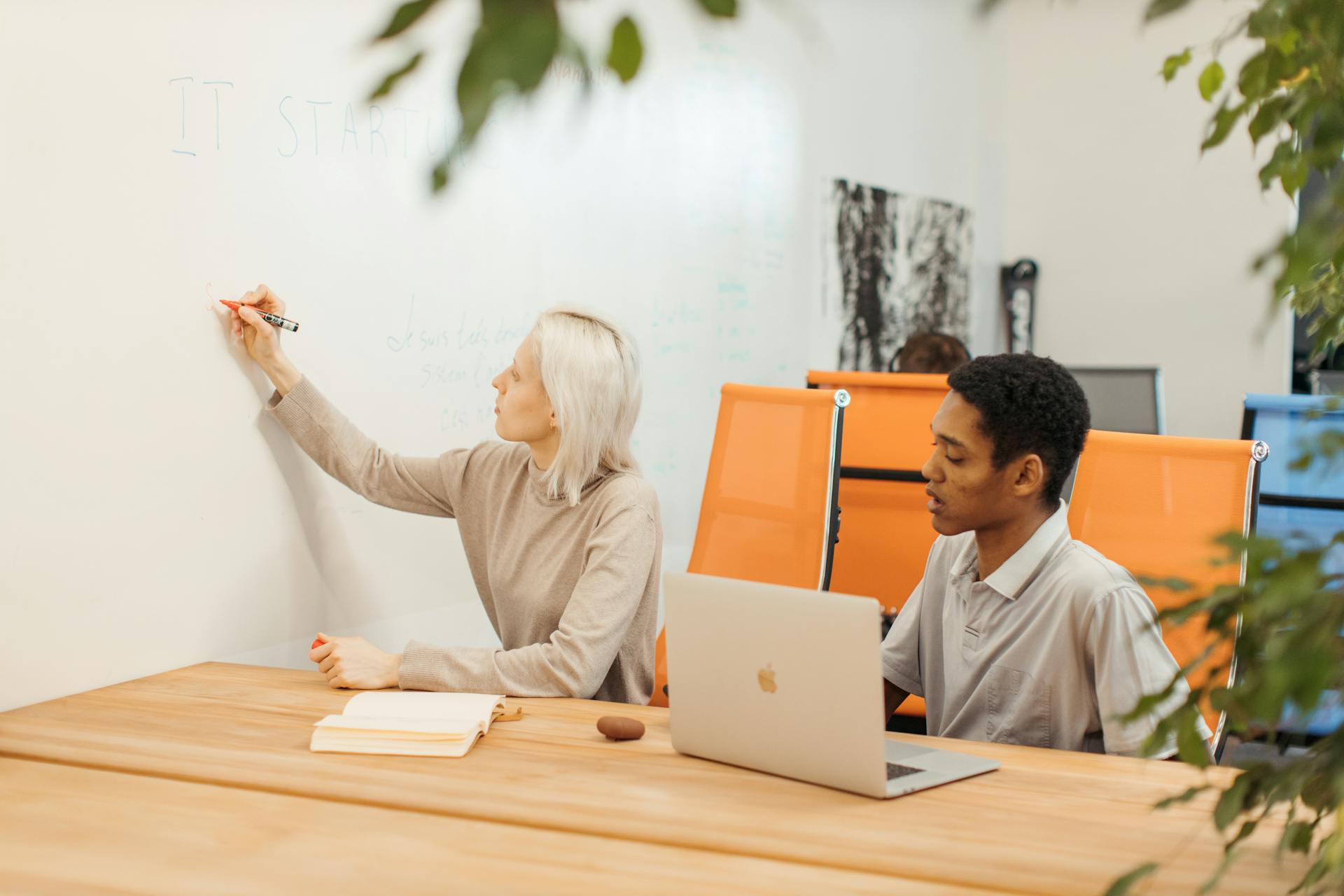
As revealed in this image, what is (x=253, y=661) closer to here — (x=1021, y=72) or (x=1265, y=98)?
(x=1265, y=98)

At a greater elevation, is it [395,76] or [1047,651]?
[395,76]

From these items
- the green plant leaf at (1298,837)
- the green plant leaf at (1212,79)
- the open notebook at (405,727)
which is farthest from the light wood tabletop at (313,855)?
the green plant leaf at (1212,79)

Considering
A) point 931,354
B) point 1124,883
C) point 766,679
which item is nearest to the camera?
point 1124,883

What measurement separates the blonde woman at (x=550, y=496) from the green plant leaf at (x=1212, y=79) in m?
1.14

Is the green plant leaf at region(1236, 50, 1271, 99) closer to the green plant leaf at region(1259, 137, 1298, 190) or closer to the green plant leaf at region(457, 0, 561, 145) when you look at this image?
the green plant leaf at region(1259, 137, 1298, 190)

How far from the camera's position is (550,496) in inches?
82.3

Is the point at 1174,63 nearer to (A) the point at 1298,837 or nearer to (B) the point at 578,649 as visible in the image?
(A) the point at 1298,837

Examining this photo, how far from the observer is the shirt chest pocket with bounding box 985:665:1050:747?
5.77 ft

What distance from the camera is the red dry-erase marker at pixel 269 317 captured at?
2035 millimetres

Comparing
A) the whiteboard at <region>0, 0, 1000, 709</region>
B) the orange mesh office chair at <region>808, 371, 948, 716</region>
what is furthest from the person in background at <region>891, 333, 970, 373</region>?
the whiteboard at <region>0, 0, 1000, 709</region>

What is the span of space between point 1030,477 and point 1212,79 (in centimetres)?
92

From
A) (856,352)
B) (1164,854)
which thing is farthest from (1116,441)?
(856,352)

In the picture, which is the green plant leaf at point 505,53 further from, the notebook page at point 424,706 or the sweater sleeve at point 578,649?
the sweater sleeve at point 578,649

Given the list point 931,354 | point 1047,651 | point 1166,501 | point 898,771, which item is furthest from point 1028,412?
point 931,354
